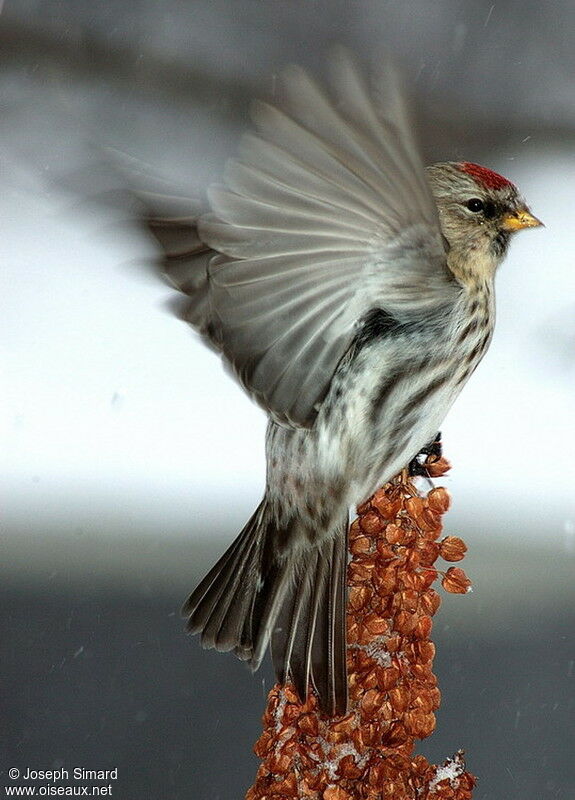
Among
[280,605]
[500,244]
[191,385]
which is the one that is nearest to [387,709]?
[280,605]

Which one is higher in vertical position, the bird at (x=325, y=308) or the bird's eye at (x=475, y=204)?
the bird's eye at (x=475, y=204)

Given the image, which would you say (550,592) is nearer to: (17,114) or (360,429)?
(360,429)

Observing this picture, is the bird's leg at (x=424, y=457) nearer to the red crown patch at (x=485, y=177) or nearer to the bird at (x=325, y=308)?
the bird at (x=325, y=308)

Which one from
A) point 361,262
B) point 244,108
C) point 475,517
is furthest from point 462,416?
point 361,262

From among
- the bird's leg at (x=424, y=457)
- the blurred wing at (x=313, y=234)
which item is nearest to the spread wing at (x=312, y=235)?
the blurred wing at (x=313, y=234)

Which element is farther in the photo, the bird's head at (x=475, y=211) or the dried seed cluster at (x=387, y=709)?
the bird's head at (x=475, y=211)

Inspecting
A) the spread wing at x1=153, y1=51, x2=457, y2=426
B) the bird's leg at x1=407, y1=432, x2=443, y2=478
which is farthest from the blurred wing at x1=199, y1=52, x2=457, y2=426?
the bird's leg at x1=407, y1=432, x2=443, y2=478
